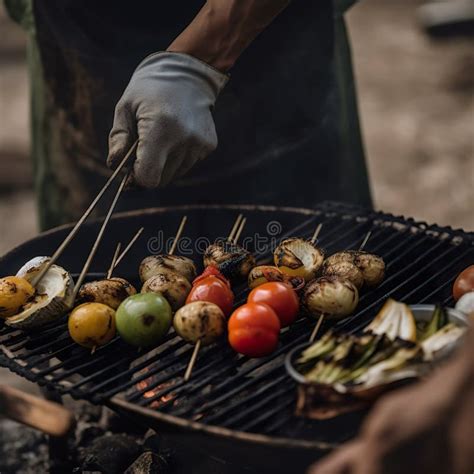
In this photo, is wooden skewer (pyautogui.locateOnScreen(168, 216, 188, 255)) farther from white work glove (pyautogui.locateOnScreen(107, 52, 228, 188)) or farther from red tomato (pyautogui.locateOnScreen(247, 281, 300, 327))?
red tomato (pyautogui.locateOnScreen(247, 281, 300, 327))

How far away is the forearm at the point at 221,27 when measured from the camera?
3.91 metres

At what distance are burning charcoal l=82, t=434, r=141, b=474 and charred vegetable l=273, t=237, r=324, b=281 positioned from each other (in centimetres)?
117

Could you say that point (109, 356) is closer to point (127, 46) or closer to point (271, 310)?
point (271, 310)

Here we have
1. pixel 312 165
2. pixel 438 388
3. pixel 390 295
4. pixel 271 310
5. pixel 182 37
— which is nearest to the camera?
pixel 438 388

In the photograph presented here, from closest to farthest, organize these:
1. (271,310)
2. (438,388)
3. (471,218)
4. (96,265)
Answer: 1. (438,388)
2. (271,310)
3. (96,265)
4. (471,218)

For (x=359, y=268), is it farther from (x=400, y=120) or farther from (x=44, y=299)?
(x=400, y=120)

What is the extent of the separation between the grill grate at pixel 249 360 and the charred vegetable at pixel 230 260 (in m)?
0.10

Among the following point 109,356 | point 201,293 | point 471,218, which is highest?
point 201,293

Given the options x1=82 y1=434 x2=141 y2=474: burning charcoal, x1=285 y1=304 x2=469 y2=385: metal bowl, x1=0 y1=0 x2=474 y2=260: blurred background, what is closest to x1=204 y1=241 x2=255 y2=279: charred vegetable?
x1=285 y1=304 x2=469 y2=385: metal bowl

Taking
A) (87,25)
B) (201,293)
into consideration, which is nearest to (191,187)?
(87,25)

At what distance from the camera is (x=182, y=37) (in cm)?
395

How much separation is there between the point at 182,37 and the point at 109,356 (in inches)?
67.2

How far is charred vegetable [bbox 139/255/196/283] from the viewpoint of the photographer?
3.68 m

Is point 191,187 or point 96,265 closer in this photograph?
point 96,265
